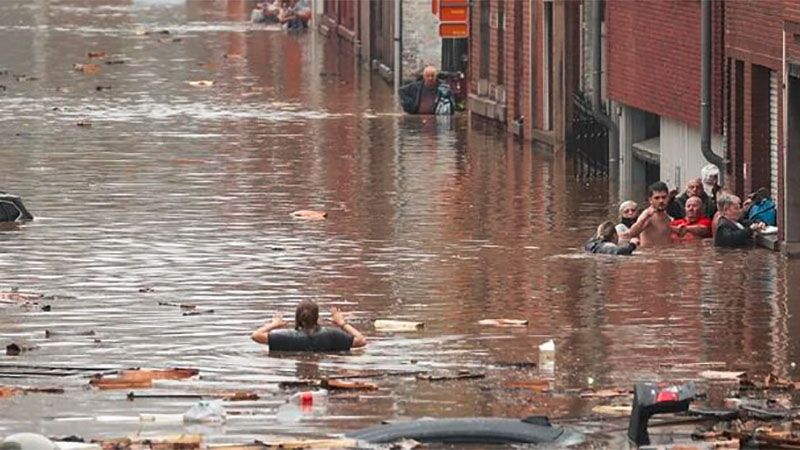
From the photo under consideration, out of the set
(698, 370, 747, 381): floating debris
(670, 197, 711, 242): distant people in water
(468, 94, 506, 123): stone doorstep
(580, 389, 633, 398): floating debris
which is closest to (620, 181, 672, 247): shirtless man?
(670, 197, 711, 242): distant people in water

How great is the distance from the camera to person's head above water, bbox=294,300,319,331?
2483cm

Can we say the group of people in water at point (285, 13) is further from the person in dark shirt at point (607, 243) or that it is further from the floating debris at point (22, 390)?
the floating debris at point (22, 390)

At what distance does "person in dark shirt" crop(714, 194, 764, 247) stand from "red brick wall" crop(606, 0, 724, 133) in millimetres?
4027

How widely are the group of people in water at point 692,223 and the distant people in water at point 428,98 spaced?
23.4 metres

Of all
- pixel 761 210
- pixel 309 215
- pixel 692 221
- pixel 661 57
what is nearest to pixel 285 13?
pixel 661 57

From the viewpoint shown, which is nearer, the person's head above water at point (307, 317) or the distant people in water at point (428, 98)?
the person's head above water at point (307, 317)

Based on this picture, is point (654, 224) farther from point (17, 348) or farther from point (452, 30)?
point (452, 30)

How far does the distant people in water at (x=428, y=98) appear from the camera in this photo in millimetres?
58688

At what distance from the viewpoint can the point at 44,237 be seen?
35.9 meters

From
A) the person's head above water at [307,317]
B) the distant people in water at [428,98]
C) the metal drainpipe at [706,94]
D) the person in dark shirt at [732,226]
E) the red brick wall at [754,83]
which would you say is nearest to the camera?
the person's head above water at [307,317]

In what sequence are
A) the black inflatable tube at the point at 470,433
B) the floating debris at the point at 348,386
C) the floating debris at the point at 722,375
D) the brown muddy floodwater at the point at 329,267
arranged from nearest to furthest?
1. the black inflatable tube at the point at 470,433
2. the floating debris at the point at 348,386
3. the brown muddy floodwater at the point at 329,267
4. the floating debris at the point at 722,375

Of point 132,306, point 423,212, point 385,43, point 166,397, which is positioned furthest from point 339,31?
point 166,397

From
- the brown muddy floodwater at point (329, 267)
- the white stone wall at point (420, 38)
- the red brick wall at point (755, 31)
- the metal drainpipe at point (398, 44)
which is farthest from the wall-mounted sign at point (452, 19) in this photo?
the red brick wall at point (755, 31)

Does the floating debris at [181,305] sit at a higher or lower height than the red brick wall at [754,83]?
lower
